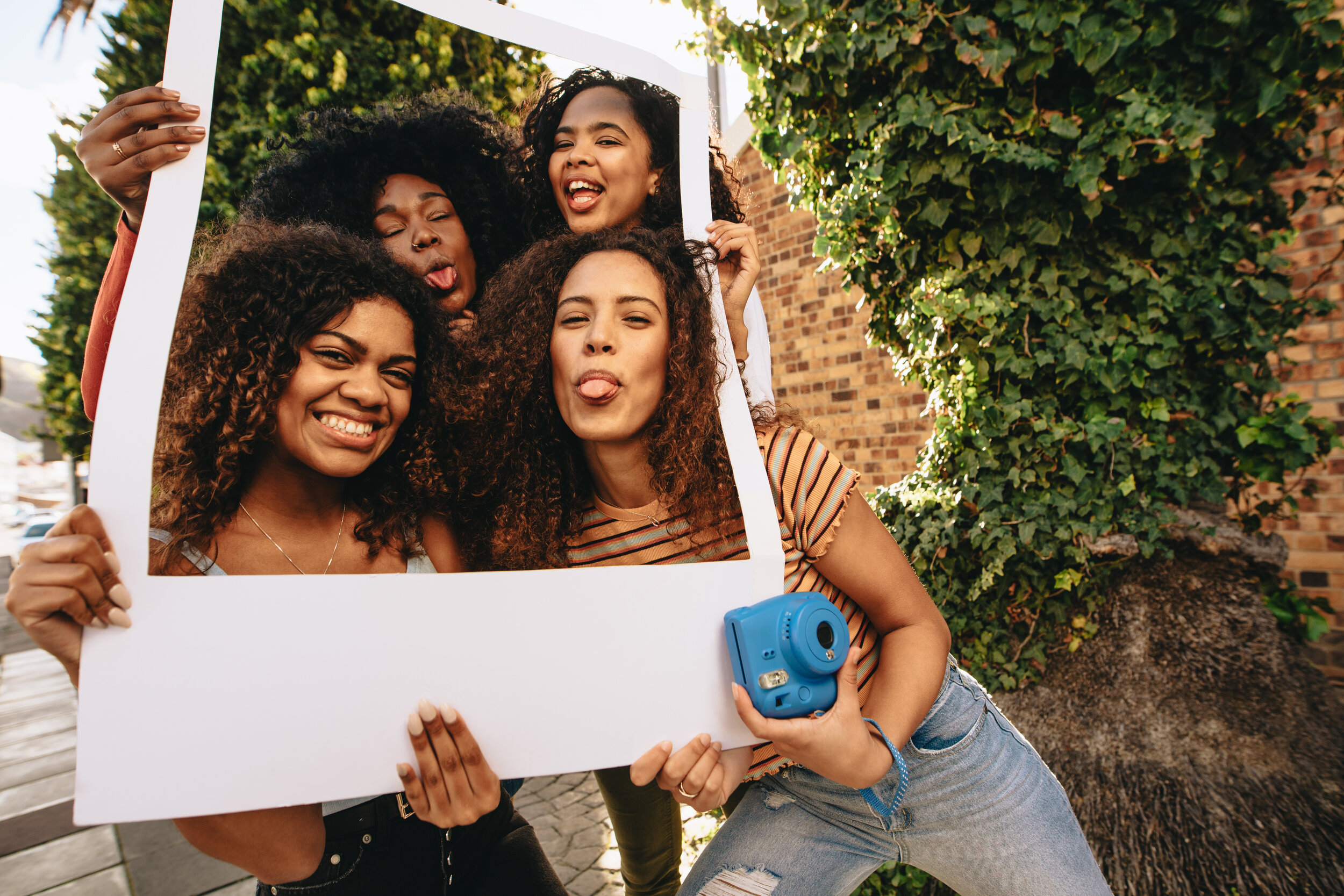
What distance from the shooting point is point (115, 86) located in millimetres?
1109

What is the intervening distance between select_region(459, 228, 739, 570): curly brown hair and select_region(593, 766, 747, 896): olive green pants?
1.14 meters

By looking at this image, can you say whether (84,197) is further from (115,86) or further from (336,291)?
(336,291)

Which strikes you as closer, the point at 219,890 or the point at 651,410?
the point at 651,410

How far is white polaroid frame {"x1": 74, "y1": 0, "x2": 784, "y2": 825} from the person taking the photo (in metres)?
0.74

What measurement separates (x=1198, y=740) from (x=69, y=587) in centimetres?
272

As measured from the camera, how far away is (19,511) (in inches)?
489

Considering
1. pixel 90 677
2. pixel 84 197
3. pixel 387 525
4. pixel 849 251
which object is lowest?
A: pixel 90 677

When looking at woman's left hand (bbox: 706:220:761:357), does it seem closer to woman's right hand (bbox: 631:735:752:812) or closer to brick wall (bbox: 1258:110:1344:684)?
woman's right hand (bbox: 631:735:752:812)

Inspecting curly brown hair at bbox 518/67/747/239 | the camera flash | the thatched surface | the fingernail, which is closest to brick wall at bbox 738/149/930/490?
the thatched surface

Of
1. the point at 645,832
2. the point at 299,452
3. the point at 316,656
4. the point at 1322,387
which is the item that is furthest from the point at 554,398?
the point at 1322,387

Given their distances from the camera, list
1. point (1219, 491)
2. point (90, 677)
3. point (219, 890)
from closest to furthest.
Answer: point (90, 677) < point (1219, 491) < point (219, 890)

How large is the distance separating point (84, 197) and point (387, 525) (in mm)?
1083

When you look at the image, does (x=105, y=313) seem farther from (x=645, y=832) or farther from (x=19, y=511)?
(x=19, y=511)

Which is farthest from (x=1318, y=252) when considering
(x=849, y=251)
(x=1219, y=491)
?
(x=849, y=251)
